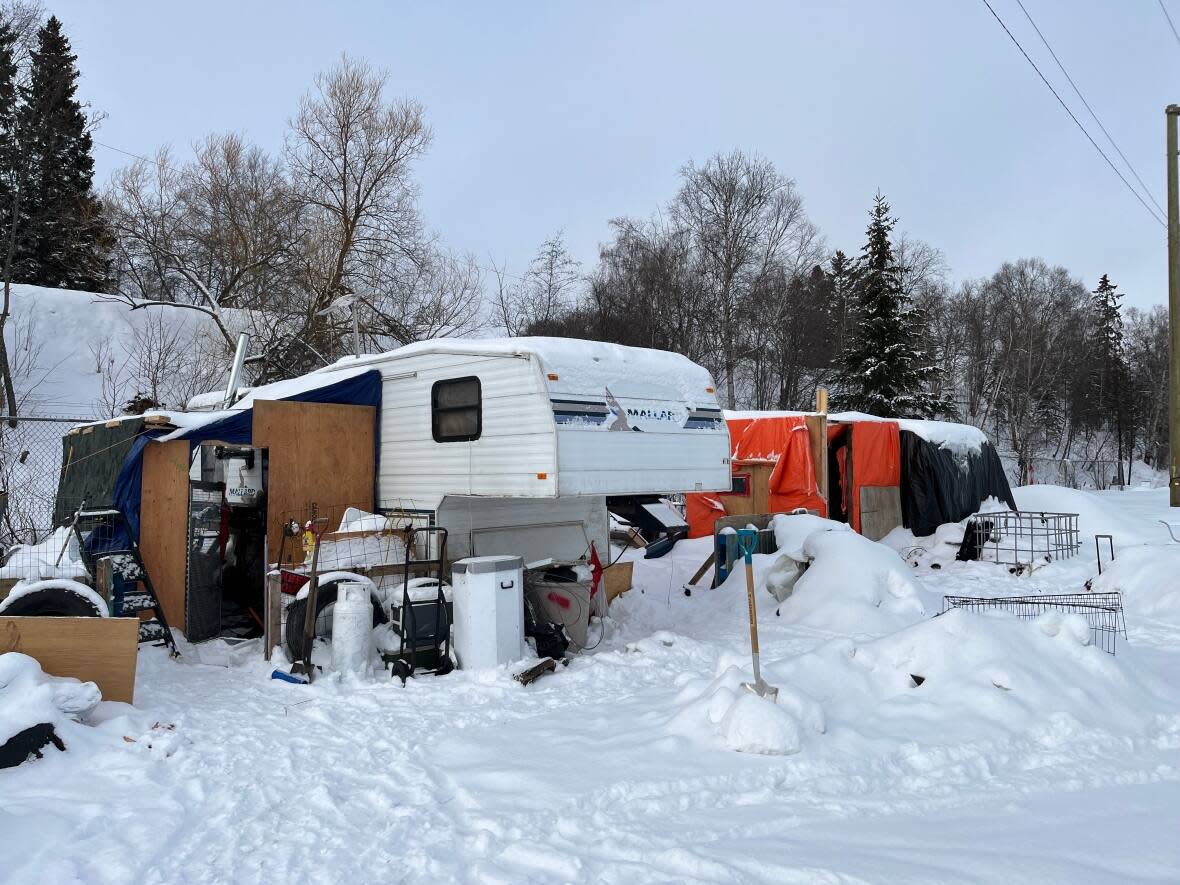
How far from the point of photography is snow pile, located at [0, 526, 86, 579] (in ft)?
21.1

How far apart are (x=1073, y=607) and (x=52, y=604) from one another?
343 inches

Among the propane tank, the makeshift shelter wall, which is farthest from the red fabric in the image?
the propane tank

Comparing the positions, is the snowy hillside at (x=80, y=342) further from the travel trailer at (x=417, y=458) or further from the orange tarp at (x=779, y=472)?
the travel trailer at (x=417, y=458)

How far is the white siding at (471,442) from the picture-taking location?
7172 mm

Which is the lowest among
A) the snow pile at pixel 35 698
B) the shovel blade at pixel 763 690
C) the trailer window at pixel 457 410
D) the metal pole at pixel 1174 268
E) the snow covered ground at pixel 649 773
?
the snow covered ground at pixel 649 773

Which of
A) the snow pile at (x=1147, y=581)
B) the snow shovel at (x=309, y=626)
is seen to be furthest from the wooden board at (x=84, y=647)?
the snow pile at (x=1147, y=581)

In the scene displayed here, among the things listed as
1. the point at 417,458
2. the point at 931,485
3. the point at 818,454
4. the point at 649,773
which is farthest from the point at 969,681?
the point at 931,485

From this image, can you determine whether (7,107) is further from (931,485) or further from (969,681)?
(969,681)

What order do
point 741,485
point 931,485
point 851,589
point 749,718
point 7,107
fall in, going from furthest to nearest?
1. point 7,107
2. point 931,485
3. point 741,485
4. point 851,589
5. point 749,718

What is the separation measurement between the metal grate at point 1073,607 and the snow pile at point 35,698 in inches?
258

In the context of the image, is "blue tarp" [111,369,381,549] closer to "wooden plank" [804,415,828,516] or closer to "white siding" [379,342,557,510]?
"white siding" [379,342,557,510]

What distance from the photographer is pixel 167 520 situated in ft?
25.5

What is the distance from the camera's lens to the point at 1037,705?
499cm

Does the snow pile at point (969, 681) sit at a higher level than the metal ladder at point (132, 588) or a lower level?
lower
